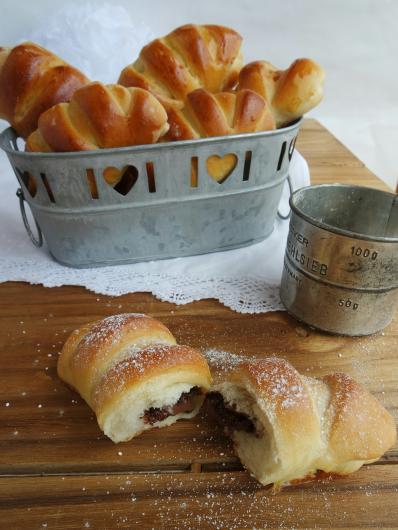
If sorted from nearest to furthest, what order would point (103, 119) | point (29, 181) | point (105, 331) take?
point (105, 331), point (103, 119), point (29, 181)

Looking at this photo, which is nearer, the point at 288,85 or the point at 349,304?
the point at 349,304

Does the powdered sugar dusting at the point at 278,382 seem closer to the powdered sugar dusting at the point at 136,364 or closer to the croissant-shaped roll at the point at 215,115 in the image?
the powdered sugar dusting at the point at 136,364

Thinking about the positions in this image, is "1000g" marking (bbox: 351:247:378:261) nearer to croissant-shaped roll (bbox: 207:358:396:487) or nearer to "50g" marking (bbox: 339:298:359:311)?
"50g" marking (bbox: 339:298:359:311)

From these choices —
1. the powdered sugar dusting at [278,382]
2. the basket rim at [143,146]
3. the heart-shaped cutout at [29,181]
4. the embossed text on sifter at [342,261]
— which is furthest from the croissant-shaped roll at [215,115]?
the powdered sugar dusting at [278,382]

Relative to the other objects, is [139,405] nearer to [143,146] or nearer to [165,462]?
[165,462]

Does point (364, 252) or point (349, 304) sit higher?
point (364, 252)

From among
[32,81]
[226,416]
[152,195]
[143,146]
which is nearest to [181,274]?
[152,195]
